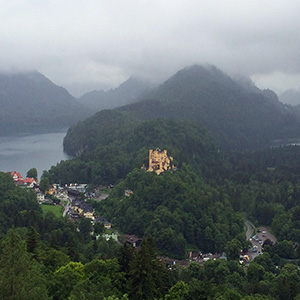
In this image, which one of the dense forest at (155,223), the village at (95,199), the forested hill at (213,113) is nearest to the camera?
the dense forest at (155,223)

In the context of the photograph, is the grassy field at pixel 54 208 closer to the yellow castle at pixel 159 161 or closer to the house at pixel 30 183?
the house at pixel 30 183

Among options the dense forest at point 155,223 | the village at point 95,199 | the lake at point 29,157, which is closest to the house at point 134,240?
the village at point 95,199

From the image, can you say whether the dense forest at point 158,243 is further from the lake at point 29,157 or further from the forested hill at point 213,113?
the forested hill at point 213,113

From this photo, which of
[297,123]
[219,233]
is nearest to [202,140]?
[219,233]

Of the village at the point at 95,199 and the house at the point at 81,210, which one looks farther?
the house at the point at 81,210

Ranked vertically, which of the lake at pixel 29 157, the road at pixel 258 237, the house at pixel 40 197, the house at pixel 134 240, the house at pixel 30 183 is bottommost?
the road at pixel 258 237

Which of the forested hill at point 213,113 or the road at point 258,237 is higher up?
the forested hill at point 213,113

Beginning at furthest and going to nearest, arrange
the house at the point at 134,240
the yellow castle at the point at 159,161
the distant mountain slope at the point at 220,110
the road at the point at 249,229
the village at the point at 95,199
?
1. the distant mountain slope at the point at 220,110
2. the yellow castle at the point at 159,161
3. the road at the point at 249,229
4. the house at the point at 134,240
5. the village at the point at 95,199

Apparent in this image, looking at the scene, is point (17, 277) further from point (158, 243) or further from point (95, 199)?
point (95, 199)

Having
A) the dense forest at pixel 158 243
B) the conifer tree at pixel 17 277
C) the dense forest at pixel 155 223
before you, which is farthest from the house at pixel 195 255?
the conifer tree at pixel 17 277
